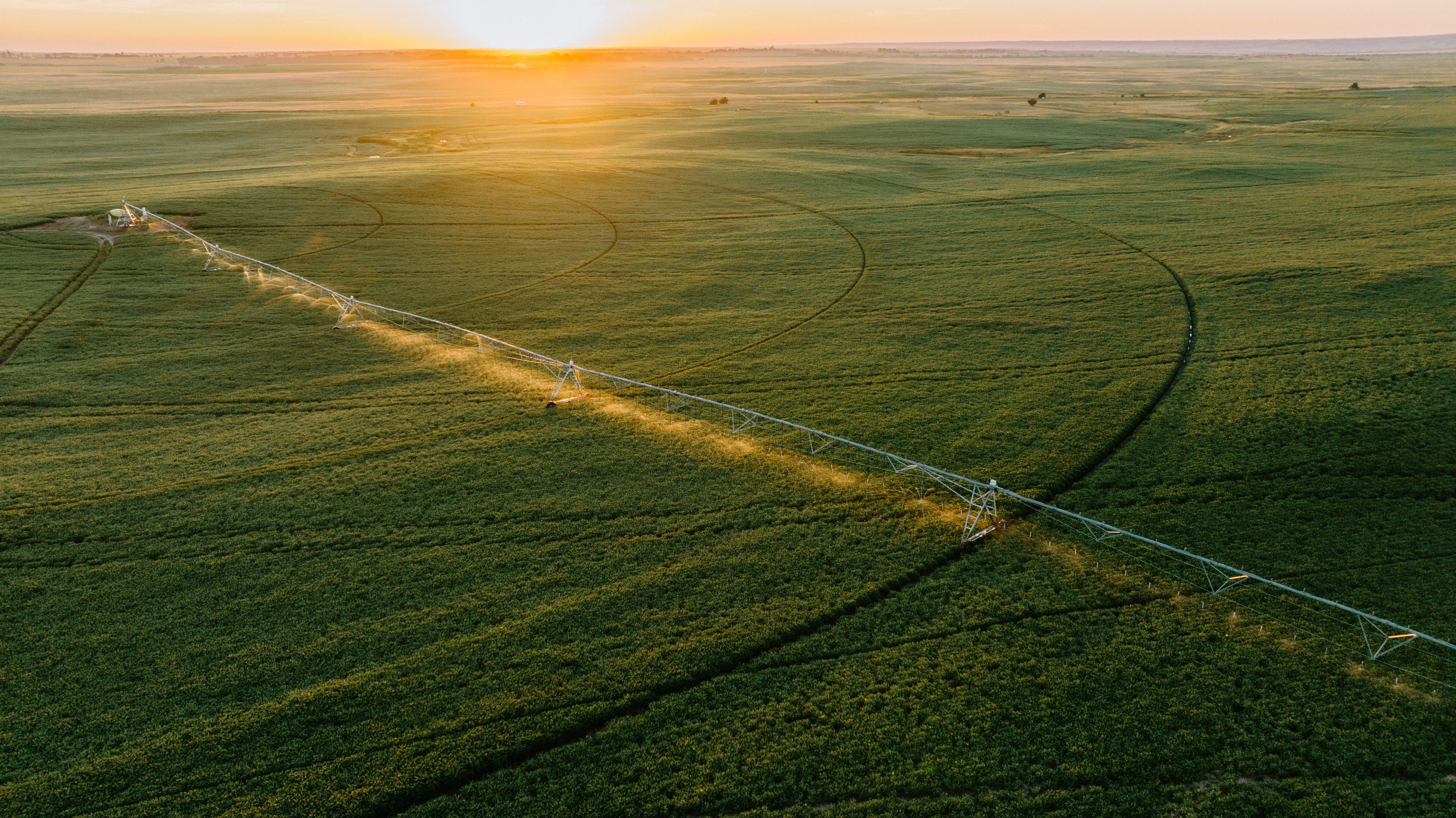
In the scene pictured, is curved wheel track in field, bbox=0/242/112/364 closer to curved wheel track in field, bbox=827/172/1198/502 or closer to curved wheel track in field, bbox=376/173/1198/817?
curved wheel track in field, bbox=376/173/1198/817

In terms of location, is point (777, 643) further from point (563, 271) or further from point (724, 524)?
point (563, 271)

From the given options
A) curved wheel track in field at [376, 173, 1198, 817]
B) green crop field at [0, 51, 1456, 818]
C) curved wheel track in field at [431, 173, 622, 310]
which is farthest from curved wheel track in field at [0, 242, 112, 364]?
curved wheel track in field at [376, 173, 1198, 817]

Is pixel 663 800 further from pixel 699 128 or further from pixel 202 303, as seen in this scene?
pixel 699 128

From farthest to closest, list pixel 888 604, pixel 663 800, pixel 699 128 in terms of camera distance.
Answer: pixel 699 128 < pixel 888 604 < pixel 663 800

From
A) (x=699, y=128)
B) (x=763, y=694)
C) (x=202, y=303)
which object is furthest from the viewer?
(x=699, y=128)

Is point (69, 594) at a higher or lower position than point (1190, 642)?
lower

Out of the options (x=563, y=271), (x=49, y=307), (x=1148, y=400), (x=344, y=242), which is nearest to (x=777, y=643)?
(x=1148, y=400)

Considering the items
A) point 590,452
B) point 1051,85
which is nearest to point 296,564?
point 590,452
